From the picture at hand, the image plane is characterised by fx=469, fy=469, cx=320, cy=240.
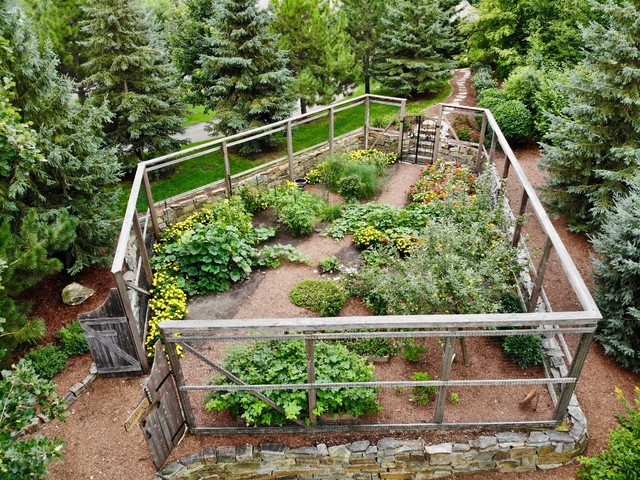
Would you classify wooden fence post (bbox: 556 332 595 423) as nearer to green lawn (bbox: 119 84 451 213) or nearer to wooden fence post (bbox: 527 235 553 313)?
wooden fence post (bbox: 527 235 553 313)

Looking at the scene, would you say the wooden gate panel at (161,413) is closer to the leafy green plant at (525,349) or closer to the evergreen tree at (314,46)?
the leafy green plant at (525,349)

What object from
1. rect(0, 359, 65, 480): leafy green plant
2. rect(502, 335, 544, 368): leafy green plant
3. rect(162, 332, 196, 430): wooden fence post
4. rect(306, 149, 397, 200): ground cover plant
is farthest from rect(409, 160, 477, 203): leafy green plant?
rect(0, 359, 65, 480): leafy green plant

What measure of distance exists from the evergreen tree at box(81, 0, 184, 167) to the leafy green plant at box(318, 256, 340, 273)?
564 cm

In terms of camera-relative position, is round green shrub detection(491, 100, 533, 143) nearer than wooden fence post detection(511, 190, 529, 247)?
No

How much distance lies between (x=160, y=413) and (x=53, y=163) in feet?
15.1

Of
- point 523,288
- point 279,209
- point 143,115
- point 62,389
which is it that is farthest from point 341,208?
point 62,389

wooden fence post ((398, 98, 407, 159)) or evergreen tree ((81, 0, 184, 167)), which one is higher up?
evergreen tree ((81, 0, 184, 167))

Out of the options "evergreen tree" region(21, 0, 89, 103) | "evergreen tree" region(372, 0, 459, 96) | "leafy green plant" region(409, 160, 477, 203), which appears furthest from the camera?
"evergreen tree" region(372, 0, 459, 96)

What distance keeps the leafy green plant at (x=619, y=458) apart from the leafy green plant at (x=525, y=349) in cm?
102

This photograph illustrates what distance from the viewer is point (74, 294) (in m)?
7.69

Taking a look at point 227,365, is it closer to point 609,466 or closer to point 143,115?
point 609,466

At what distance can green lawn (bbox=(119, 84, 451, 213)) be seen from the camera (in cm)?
1066

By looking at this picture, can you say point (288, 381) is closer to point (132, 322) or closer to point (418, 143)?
point (132, 322)

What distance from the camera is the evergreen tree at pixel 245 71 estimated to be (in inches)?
468
